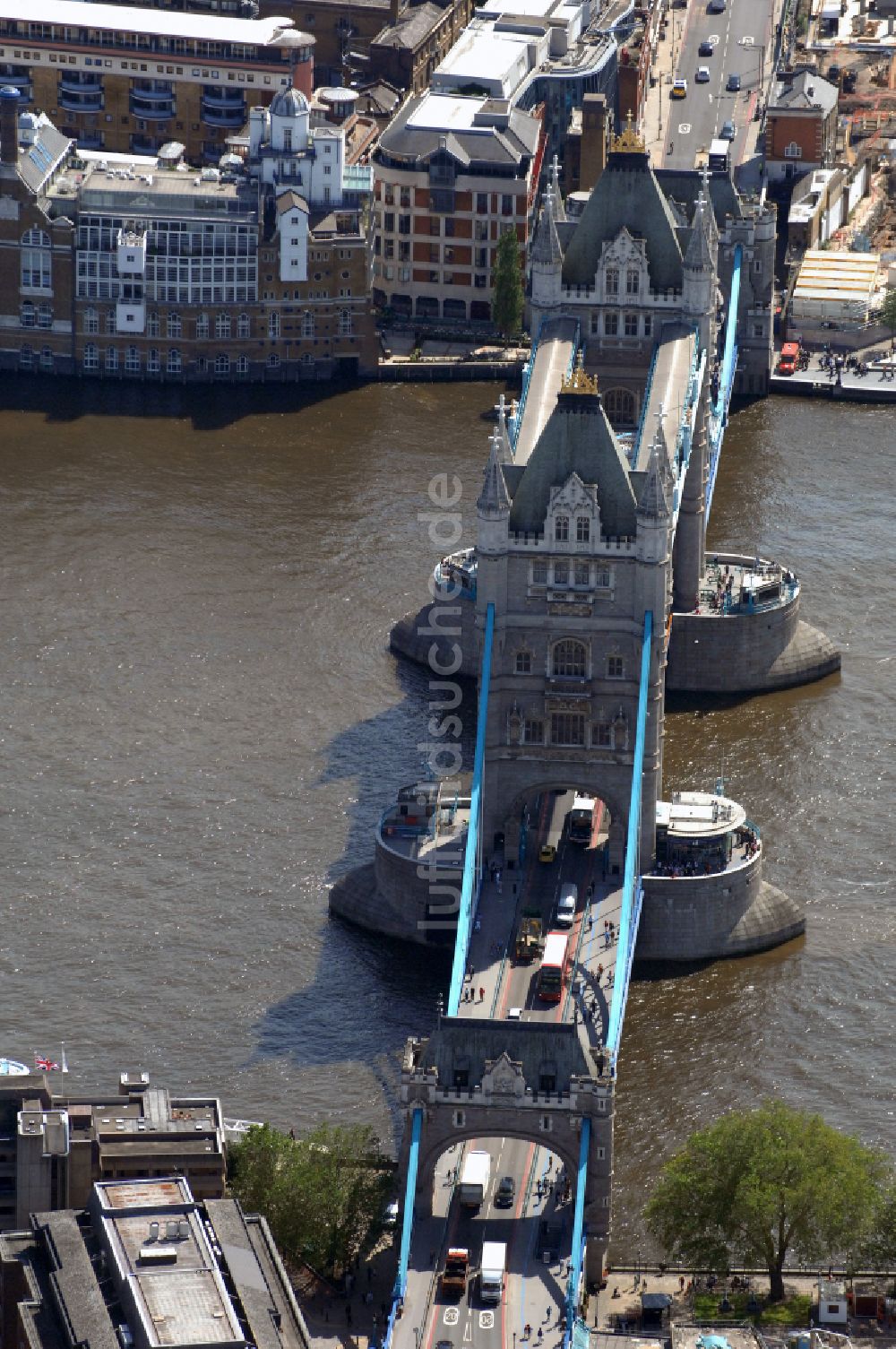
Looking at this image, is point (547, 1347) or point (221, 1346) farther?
point (547, 1347)

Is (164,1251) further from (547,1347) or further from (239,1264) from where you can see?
(547,1347)

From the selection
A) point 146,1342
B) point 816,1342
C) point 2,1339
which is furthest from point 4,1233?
point 816,1342

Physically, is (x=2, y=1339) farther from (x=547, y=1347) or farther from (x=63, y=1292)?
(x=547, y=1347)

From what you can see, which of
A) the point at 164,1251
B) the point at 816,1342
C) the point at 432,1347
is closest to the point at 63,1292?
the point at 164,1251

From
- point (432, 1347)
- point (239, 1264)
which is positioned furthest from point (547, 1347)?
A: point (239, 1264)

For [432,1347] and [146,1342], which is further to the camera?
[432,1347]
